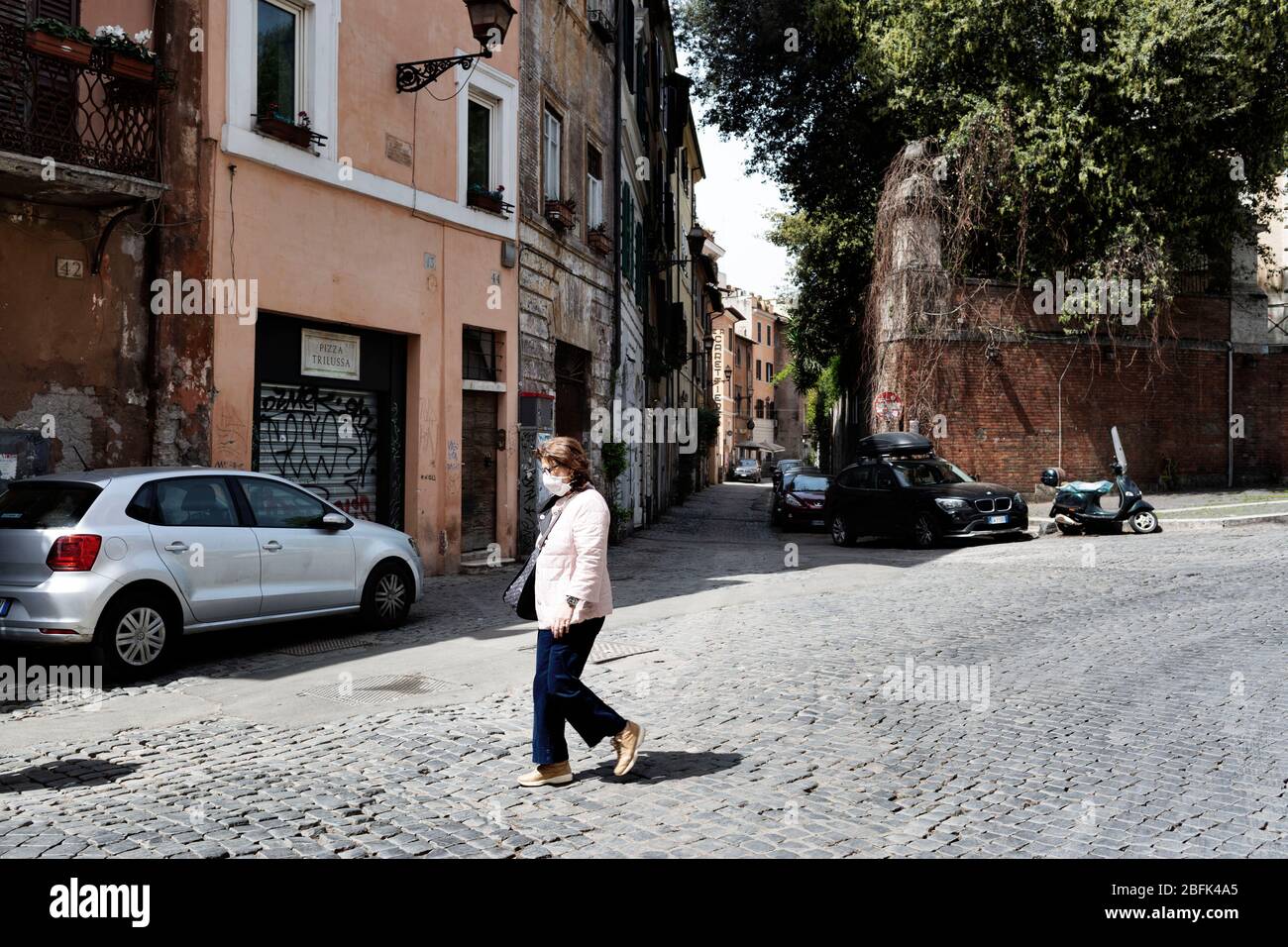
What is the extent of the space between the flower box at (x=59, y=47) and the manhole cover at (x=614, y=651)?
7.36 metres

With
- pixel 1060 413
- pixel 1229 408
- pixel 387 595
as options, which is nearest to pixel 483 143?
pixel 387 595

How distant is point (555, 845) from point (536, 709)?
38.3 inches

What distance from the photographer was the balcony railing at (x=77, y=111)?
31.1 feet

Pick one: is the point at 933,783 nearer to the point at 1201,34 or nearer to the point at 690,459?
the point at 1201,34

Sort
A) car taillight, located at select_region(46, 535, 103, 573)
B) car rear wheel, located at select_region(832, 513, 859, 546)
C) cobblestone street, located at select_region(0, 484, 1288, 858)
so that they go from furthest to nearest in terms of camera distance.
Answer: car rear wheel, located at select_region(832, 513, 859, 546) → car taillight, located at select_region(46, 535, 103, 573) → cobblestone street, located at select_region(0, 484, 1288, 858)

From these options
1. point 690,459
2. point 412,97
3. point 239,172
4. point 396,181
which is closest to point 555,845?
point 239,172

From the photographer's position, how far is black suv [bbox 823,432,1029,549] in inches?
728

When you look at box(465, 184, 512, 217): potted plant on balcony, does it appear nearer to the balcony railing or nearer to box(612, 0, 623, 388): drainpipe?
the balcony railing

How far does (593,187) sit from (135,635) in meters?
14.8

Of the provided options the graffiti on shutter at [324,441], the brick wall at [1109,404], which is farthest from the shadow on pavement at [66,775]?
the brick wall at [1109,404]

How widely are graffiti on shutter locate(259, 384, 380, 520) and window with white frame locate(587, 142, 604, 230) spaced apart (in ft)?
25.3

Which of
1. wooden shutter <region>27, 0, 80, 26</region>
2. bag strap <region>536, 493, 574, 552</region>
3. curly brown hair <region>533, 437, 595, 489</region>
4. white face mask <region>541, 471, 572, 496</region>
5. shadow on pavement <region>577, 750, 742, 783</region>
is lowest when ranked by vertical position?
shadow on pavement <region>577, 750, 742, 783</region>

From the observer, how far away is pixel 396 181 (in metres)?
14.1

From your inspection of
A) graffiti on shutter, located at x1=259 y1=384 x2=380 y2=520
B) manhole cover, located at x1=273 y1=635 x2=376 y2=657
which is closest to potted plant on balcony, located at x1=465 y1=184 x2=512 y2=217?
graffiti on shutter, located at x1=259 y1=384 x2=380 y2=520
